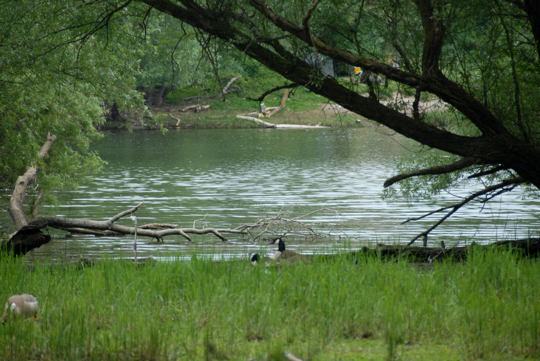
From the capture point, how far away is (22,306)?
20.6 feet

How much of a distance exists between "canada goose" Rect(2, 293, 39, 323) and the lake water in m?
2.12

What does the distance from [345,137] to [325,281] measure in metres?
43.4

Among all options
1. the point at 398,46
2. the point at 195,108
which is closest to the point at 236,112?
the point at 195,108

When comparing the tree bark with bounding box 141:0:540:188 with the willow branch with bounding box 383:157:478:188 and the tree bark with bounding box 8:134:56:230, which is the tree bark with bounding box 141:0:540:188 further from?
the tree bark with bounding box 8:134:56:230

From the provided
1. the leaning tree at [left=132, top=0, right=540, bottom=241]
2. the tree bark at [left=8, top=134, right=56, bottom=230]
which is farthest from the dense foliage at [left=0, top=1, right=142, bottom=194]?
the leaning tree at [left=132, top=0, right=540, bottom=241]

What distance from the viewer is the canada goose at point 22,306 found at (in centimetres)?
617

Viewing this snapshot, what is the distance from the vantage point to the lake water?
16.2 meters

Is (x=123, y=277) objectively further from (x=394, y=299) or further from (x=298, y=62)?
(x=298, y=62)

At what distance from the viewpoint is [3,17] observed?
462 inches

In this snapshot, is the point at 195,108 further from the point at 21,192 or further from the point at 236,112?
the point at 21,192

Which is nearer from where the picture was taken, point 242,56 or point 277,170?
point 242,56

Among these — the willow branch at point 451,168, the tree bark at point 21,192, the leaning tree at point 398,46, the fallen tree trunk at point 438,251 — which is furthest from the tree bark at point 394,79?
the tree bark at point 21,192

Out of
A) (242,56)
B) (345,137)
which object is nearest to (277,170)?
(345,137)

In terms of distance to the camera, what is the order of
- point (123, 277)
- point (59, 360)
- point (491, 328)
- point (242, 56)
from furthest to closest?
point (242, 56)
point (123, 277)
point (491, 328)
point (59, 360)
